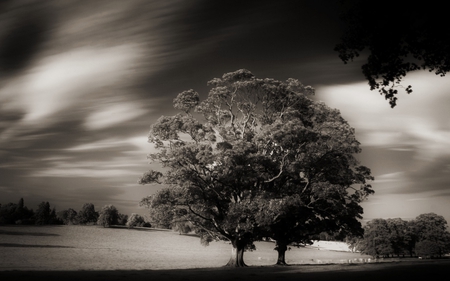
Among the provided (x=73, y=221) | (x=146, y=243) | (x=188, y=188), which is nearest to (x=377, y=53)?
(x=188, y=188)

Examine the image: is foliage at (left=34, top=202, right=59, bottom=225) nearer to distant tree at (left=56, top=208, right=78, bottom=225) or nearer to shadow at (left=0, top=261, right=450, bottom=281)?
Result: distant tree at (left=56, top=208, right=78, bottom=225)

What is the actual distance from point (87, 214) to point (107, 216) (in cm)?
2882

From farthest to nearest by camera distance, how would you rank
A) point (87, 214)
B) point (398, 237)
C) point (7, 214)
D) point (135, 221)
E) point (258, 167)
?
1. point (87, 214)
2. point (135, 221)
3. point (7, 214)
4. point (398, 237)
5. point (258, 167)

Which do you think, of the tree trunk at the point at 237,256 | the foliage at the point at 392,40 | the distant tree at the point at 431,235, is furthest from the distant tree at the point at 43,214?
the foliage at the point at 392,40

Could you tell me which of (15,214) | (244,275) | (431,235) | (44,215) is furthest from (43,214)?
(431,235)

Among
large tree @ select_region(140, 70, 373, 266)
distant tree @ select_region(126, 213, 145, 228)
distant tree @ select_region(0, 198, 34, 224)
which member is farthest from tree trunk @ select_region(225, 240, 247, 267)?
distant tree @ select_region(126, 213, 145, 228)

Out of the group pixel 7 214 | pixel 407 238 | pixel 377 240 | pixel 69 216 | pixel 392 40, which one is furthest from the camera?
pixel 69 216

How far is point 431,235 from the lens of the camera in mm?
125438

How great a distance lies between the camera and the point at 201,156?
32406 mm

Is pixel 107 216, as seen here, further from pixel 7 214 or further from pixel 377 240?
pixel 377 240

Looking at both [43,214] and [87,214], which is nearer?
[43,214]

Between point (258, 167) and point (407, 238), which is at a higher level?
point (258, 167)

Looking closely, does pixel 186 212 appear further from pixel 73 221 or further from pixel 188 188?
pixel 73 221

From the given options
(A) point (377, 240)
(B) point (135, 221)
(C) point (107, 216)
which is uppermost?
(C) point (107, 216)
